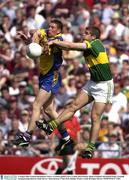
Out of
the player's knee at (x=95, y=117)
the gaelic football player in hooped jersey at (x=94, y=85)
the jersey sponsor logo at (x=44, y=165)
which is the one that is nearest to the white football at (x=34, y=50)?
the gaelic football player in hooped jersey at (x=94, y=85)

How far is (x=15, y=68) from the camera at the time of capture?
27.8 meters

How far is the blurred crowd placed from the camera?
24786 mm

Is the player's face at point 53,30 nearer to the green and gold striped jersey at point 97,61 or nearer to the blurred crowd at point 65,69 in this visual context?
the green and gold striped jersey at point 97,61

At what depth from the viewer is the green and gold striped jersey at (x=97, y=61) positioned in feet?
67.5

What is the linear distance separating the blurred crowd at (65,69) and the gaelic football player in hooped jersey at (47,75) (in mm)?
2750

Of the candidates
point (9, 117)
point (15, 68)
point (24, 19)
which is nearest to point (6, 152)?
point (9, 117)

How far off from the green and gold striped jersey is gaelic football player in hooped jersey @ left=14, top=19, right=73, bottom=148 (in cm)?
62

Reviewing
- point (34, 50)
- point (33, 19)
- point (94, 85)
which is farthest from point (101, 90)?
point (33, 19)

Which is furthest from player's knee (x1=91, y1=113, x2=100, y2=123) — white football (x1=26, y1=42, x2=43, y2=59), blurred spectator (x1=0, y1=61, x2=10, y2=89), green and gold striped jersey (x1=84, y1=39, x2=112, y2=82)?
blurred spectator (x1=0, y1=61, x2=10, y2=89)

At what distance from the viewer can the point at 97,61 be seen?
67.9ft

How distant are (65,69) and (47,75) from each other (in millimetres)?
6702

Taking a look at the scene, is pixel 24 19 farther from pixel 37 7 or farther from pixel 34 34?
pixel 34 34

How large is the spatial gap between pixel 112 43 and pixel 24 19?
2.49 meters

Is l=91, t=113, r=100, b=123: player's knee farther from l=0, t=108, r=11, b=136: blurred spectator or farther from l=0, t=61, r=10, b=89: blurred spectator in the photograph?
l=0, t=61, r=10, b=89: blurred spectator
